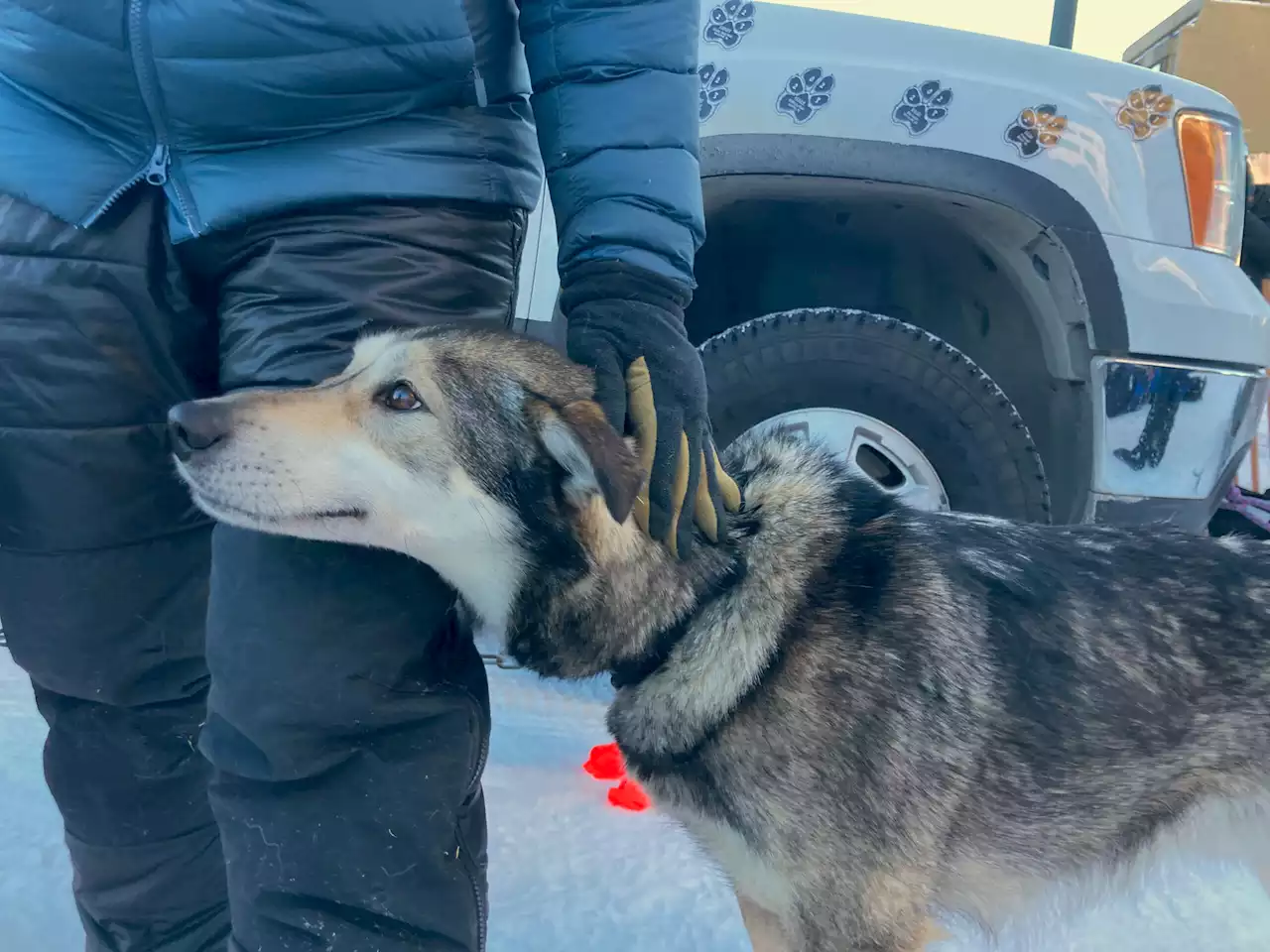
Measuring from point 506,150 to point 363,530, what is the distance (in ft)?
1.91

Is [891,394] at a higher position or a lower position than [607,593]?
higher

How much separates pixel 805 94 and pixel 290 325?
5.36 feet

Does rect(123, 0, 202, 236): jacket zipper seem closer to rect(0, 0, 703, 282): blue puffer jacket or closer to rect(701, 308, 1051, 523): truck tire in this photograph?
rect(0, 0, 703, 282): blue puffer jacket

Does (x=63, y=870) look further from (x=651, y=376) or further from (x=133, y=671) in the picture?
(x=651, y=376)

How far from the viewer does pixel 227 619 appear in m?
1.10

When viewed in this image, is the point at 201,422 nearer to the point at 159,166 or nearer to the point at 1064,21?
the point at 159,166

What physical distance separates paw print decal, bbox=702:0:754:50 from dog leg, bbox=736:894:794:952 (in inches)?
79.4

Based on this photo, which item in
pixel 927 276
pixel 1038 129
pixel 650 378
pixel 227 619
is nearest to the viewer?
pixel 227 619

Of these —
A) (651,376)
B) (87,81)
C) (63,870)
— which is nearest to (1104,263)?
(651,376)

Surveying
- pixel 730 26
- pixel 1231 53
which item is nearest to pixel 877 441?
pixel 730 26

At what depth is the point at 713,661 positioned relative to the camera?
138cm

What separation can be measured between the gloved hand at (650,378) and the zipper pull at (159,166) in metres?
0.56

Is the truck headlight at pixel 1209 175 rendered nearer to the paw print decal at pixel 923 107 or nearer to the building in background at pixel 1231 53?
the paw print decal at pixel 923 107

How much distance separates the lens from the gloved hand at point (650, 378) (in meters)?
1.29
